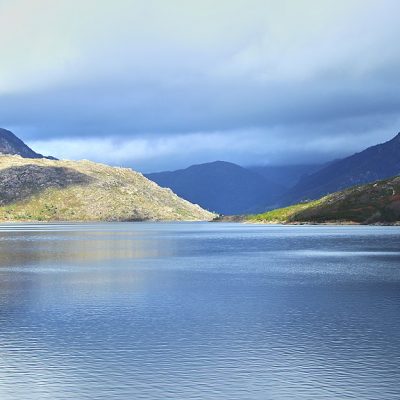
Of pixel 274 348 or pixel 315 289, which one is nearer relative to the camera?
pixel 274 348

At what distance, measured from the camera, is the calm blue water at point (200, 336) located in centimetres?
4053

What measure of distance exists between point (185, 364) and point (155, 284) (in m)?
53.7

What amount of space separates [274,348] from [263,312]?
19.0m

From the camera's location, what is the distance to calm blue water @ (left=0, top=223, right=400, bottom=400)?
133ft

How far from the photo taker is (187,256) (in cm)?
16612

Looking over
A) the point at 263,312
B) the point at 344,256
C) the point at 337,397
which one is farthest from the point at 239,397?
the point at 344,256

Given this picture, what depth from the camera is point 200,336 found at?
56281 mm

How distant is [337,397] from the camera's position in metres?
37.9

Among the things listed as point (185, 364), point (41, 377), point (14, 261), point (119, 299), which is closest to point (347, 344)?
point (185, 364)

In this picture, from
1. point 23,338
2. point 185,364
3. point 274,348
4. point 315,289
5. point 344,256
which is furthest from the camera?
point 344,256

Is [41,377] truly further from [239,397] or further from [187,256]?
[187,256]

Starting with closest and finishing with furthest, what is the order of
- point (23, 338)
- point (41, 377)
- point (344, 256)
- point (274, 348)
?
point (41, 377) → point (274, 348) → point (23, 338) → point (344, 256)

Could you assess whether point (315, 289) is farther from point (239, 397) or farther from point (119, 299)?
point (239, 397)

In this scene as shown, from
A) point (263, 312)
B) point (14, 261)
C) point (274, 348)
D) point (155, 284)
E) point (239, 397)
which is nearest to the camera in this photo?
point (239, 397)
